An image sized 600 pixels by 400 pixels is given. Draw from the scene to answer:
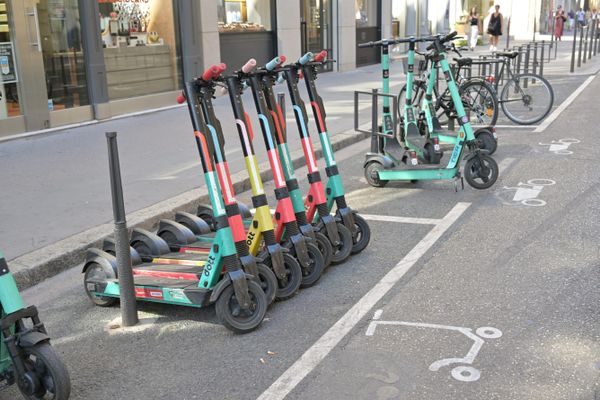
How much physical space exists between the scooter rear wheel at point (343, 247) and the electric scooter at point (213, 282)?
1.14 m

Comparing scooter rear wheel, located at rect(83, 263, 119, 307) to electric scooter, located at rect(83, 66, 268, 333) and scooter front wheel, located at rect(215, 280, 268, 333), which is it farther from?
scooter front wheel, located at rect(215, 280, 268, 333)

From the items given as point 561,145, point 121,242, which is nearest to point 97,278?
point 121,242

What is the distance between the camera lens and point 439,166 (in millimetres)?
7520

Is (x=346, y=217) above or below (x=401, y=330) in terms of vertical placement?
above

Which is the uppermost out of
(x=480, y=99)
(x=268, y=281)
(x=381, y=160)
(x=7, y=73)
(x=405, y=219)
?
(x=7, y=73)

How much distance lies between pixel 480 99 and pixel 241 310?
296 inches

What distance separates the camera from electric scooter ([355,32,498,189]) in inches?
289

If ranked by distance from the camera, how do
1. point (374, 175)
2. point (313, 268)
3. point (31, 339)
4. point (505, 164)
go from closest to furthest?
point (31, 339)
point (313, 268)
point (374, 175)
point (505, 164)

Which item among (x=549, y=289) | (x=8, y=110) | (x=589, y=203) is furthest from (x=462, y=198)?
(x=8, y=110)

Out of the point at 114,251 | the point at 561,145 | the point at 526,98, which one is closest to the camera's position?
the point at 114,251

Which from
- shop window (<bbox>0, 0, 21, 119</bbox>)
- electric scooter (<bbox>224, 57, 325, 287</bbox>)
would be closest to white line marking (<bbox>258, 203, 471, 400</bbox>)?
electric scooter (<bbox>224, 57, 325, 287</bbox>)

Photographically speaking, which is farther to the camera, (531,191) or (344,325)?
(531,191)

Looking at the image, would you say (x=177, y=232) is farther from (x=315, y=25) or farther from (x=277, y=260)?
(x=315, y=25)

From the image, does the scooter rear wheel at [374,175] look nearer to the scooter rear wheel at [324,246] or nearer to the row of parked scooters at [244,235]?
the row of parked scooters at [244,235]
